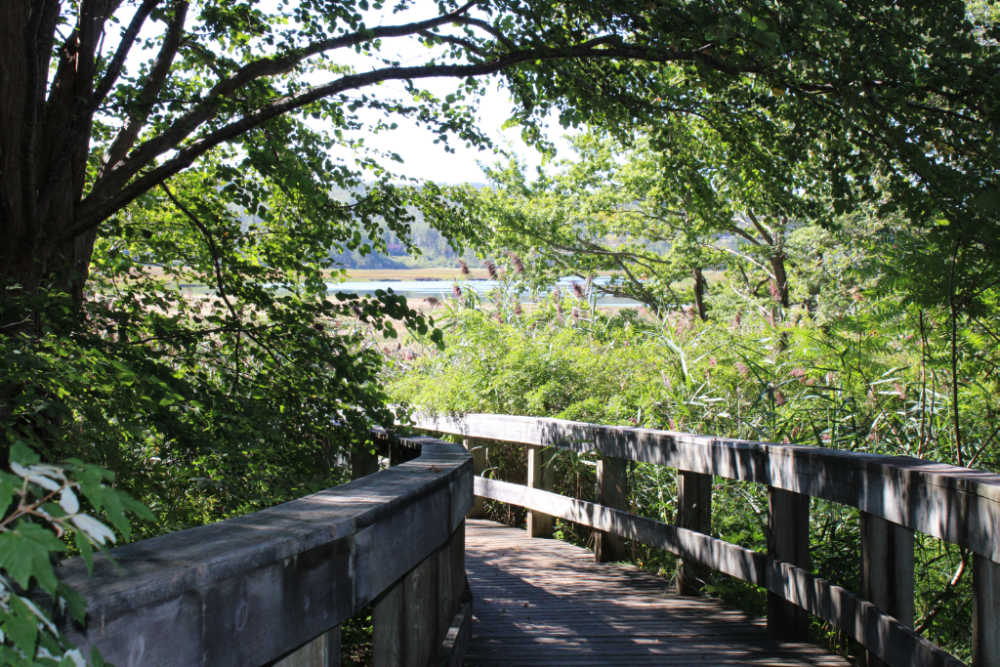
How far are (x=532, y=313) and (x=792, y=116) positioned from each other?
5.13 m

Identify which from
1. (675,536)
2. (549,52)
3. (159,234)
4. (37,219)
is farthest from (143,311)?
(675,536)

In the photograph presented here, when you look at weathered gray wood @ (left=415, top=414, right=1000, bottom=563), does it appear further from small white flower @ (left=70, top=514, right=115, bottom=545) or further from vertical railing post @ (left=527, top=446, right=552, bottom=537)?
small white flower @ (left=70, top=514, right=115, bottom=545)

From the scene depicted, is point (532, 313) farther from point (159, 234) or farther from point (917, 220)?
point (917, 220)

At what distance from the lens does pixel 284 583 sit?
1.79 meters

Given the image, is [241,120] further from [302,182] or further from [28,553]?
[28,553]

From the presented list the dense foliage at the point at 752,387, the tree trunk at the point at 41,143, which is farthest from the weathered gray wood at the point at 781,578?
the tree trunk at the point at 41,143

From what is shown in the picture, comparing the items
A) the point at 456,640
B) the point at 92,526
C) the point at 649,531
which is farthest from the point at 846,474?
the point at 92,526

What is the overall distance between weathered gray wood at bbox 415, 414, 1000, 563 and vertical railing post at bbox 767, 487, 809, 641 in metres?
0.12

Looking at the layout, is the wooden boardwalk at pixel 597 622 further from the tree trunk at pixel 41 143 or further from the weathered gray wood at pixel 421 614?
the tree trunk at pixel 41 143

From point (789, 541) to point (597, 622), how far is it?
1191mm

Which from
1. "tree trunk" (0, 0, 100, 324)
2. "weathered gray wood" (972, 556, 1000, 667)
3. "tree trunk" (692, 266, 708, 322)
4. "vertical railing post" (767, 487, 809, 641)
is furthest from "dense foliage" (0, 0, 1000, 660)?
"tree trunk" (692, 266, 708, 322)

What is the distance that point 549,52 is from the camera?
15.6 feet

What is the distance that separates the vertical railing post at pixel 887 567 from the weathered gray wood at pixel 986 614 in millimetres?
593

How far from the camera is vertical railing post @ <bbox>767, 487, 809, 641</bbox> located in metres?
4.25
